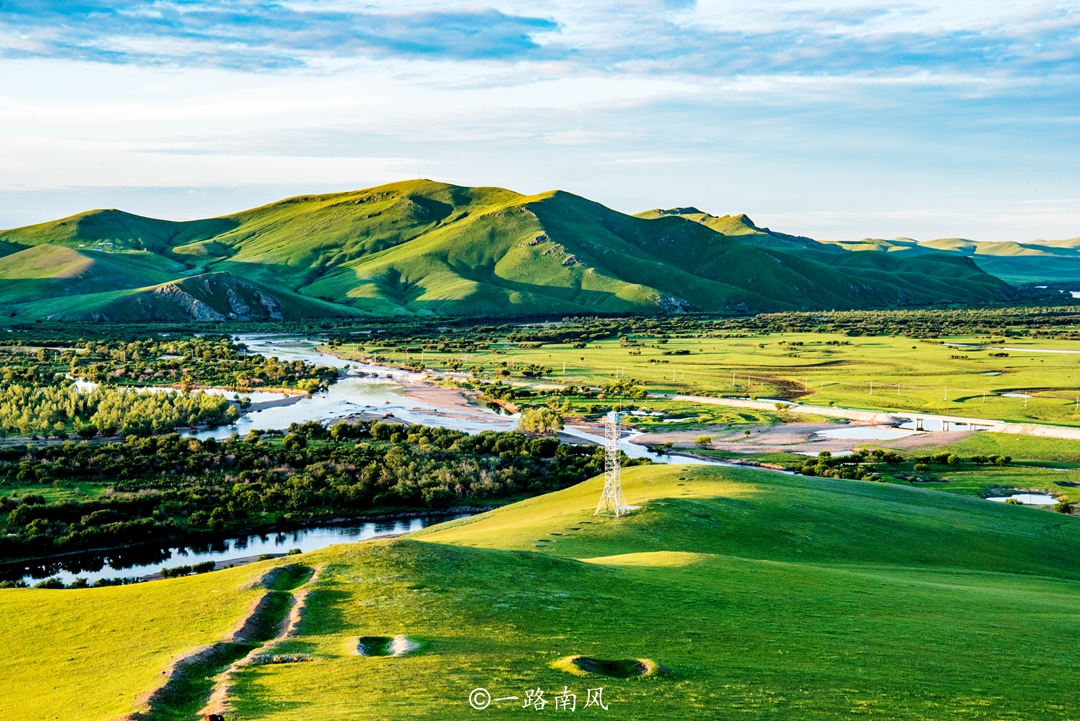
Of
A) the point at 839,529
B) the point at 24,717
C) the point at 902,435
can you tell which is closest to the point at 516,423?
the point at 902,435

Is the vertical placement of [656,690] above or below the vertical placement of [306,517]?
above

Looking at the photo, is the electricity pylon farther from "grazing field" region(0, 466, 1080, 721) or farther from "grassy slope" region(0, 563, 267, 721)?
"grassy slope" region(0, 563, 267, 721)

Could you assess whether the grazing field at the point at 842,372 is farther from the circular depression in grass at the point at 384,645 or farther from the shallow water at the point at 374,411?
the circular depression in grass at the point at 384,645

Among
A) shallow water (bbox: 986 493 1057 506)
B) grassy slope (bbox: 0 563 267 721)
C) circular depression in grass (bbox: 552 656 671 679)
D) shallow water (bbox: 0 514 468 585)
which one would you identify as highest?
circular depression in grass (bbox: 552 656 671 679)

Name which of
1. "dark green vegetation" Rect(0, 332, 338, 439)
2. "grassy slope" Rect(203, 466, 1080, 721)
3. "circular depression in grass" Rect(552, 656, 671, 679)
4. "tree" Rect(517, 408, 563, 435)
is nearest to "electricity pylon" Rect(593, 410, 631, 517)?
"grassy slope" Rect(203, 466, 1080, 721)

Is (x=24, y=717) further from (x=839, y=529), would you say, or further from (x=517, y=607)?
(x=839, y=529)

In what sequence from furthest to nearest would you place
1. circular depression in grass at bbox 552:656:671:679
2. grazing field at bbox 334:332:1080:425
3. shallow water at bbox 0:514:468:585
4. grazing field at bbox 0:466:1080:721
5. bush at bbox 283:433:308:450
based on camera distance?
grazing field at bbox 334:332:1080:425
bush at bbox 283:433:308:450
shallow water at bbox 0:514:468:585
circular depression in grass at bbox 552:656:671:679
grazing field at bbox 0:466:1080:721

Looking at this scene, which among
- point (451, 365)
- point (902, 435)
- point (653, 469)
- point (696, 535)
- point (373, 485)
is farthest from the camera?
point (451, 365)
